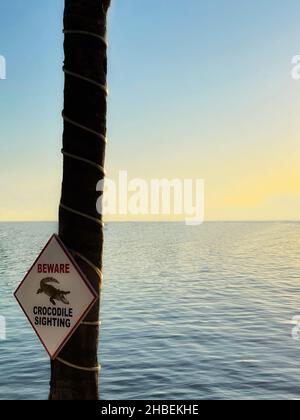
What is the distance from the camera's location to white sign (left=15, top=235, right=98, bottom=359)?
546 centimetres

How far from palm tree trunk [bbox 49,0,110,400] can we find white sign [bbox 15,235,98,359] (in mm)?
145

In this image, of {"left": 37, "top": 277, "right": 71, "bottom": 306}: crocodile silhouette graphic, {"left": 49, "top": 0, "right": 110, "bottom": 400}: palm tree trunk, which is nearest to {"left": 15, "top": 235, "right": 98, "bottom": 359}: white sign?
{"left": 37, "top": 277, "right": 71, "bottom": 306}: crocodile silhouette graphic

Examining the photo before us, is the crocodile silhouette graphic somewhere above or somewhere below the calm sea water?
above

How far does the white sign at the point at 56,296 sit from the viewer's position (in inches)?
215

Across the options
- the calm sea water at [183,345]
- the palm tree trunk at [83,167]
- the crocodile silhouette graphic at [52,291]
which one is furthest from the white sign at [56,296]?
the calm sea water at [183,345]

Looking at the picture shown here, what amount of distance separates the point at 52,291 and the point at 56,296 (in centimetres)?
7

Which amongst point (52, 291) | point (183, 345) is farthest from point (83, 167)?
point (183, 345)

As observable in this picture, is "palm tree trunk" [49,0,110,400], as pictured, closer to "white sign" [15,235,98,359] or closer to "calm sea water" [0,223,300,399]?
"white sign" [15,235,98,359]

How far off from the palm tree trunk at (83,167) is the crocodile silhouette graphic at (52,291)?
1.05 feet

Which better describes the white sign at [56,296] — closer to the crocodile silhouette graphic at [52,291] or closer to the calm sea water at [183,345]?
the crocodile silhouette graphic at [52,291]

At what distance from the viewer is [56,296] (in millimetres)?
5570

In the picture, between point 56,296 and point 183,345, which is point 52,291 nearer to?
point 56,296

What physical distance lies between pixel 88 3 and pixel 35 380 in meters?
14.6
